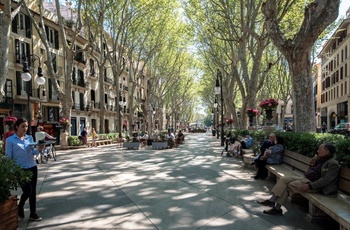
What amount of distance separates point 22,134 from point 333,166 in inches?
196

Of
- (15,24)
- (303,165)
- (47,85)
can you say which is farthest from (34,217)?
(47,85)

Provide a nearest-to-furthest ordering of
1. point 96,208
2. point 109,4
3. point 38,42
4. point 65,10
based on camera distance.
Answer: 1. point 96,208
2. point 109,4
3. point 38,42
4. point 65,10

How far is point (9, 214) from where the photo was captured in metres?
4.02

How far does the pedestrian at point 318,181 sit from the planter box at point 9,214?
3.90 m

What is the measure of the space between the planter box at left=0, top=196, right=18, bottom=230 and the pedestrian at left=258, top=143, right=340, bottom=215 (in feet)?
12.8

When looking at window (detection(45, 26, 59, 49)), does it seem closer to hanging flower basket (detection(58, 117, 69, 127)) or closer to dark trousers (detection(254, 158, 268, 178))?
hanging flower basket (detection(58, 117, 69, 127))

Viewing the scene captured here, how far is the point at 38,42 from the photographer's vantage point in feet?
90.7

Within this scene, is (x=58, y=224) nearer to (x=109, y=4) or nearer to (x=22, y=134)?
(x=22, y=134)

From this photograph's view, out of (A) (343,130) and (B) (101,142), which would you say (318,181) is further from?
(A) (343,130)

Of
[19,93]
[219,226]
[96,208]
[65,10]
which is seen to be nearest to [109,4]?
[19,93]

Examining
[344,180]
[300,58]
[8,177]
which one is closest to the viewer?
[8,177]

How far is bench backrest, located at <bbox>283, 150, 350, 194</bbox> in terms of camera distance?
4.38 metres

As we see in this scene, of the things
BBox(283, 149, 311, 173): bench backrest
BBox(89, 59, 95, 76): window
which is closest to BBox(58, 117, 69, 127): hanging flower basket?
BBox(283, 149, 311, 173): bench backrest

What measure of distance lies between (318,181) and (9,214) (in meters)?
4.58
